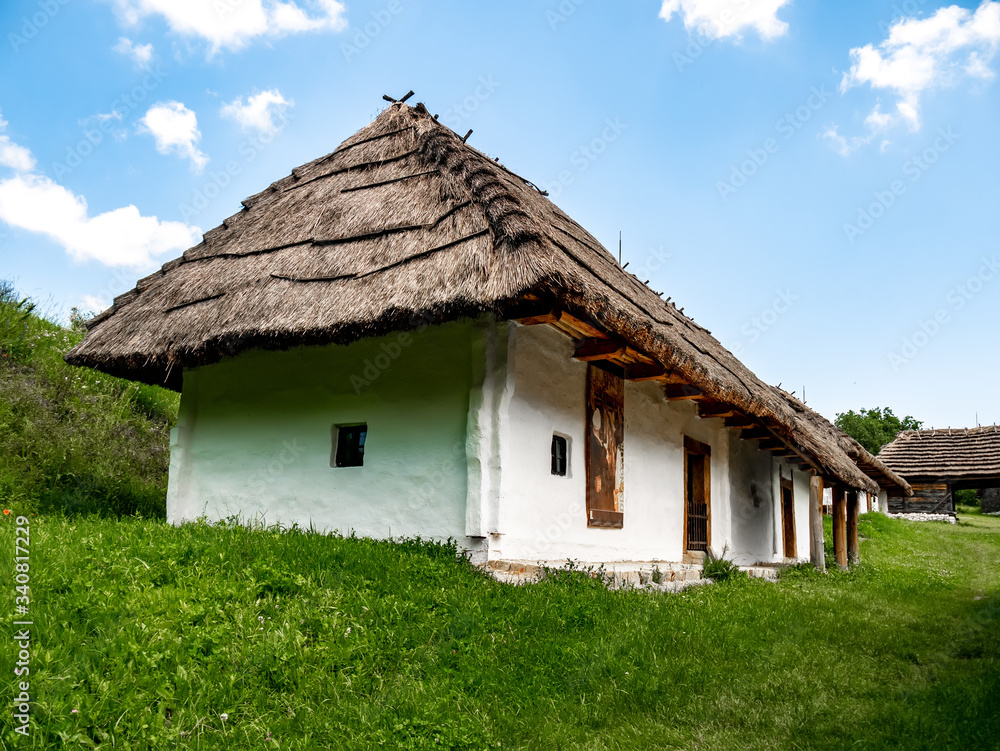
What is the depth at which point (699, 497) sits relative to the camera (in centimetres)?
1091

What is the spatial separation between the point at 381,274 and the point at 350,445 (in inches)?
71.7

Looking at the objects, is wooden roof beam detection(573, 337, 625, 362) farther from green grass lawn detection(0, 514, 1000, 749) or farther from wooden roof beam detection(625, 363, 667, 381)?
green grass lawn detection(0, 514, 1000, 749)

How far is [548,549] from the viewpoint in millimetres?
6941

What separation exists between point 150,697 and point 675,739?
8.38 feet

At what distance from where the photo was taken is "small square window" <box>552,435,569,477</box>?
7.36 meters

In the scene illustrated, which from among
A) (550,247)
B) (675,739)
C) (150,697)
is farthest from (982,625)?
(150,697)

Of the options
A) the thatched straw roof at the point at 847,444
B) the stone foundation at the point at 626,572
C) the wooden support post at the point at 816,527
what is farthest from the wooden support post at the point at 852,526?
the stone foundation at the point at 626,572

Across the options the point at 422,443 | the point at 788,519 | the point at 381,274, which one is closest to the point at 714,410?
the point at 422,443

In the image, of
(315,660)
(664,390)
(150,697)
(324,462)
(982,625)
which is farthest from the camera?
(664,390)

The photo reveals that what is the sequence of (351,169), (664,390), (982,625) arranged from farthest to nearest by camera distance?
(664,390), (351,169), (982,625)

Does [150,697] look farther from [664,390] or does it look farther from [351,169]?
[664,390]

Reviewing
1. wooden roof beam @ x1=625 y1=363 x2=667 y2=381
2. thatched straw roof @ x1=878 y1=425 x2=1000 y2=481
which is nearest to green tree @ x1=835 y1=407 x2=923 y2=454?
thatched straw roof @ x1=878 y1=425 x2=1000 y2=481

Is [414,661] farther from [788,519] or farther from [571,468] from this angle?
[788,519]

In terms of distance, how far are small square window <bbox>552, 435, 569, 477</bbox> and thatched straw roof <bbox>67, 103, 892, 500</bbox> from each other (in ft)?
3.60
